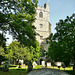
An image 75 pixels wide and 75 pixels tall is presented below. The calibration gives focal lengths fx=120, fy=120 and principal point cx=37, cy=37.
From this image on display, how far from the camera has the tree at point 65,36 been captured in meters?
12.2

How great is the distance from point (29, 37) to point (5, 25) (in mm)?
2295

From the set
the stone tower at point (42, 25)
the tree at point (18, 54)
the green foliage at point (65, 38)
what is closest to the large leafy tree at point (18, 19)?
the green foliage at point (65, 38)

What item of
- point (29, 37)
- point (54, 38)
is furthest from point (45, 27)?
point (29, 37)

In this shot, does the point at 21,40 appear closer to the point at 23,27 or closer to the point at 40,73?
the point at 23,27

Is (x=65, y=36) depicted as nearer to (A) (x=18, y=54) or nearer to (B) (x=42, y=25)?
(A) (x=18, y=54)

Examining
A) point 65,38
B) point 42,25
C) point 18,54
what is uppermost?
point 42,25

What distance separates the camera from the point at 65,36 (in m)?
12.6

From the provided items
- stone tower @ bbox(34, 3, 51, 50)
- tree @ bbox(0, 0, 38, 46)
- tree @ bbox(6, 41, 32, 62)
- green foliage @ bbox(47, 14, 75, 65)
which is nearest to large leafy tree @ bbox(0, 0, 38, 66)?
tree @ bbox(0, 0, 38, 46)

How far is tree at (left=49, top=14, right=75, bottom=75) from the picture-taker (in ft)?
40.1

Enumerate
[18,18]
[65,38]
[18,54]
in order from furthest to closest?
[18,54]
[65,38]
[18,18]

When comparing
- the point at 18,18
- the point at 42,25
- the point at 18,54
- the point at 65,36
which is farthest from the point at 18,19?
the point at 42,25

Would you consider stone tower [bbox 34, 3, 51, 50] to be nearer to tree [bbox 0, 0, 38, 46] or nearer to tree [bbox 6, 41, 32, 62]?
tree [bbox 6, 41, 32, 62]

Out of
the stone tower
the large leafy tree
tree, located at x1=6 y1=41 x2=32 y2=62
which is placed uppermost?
the stone tower

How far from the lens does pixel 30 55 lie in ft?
104
